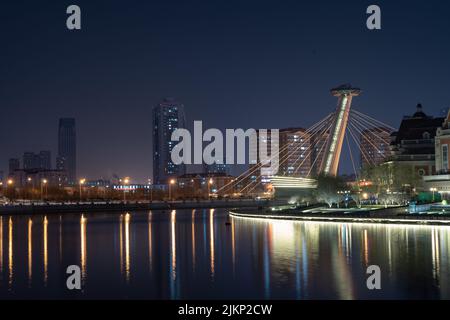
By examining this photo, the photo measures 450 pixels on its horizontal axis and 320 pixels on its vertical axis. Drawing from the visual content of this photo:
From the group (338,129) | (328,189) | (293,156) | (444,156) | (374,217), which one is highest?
(293,156)

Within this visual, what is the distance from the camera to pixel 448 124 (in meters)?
54.7

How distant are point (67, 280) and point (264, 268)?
21.2 ft

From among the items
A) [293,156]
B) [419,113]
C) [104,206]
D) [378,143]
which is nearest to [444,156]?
[419,113]

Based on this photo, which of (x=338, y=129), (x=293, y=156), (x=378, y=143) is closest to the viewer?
(x=338, y=129)

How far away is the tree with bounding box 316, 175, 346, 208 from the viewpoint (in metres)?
53.3

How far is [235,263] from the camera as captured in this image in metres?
22.9

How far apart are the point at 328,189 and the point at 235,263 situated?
31.5m

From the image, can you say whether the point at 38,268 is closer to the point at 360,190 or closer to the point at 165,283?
the point at 165,283

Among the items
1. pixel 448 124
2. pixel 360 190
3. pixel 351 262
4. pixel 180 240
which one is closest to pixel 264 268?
pixel 351 262

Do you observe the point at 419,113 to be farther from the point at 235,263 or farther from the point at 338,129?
the point at 235,263

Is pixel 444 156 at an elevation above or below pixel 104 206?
above

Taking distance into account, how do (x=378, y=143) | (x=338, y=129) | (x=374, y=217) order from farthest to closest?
1. (x=378, y=143)
2. (x=338, y=129)
3. (x=374, y=217)

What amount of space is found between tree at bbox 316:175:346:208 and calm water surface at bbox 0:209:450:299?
1689cm

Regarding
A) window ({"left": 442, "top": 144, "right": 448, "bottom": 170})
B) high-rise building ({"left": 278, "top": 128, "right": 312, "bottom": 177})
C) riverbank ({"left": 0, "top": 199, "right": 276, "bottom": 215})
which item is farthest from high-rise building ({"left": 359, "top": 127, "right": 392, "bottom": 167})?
high-rise building ({"left": 278, "top": 128, "right": 312, "bottom": 177})
